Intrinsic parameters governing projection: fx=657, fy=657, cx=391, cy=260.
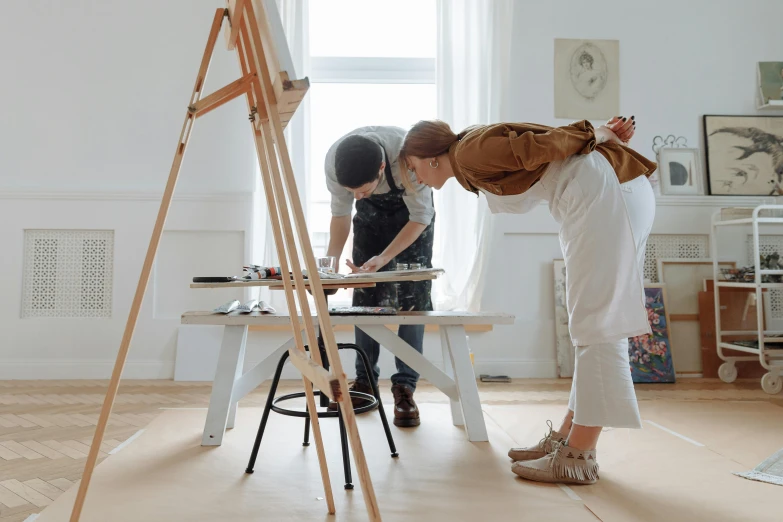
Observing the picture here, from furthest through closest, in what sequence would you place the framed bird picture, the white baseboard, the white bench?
the framed bird picture
the white baseboard
the white bench

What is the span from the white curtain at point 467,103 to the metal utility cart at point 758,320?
51.0 inches

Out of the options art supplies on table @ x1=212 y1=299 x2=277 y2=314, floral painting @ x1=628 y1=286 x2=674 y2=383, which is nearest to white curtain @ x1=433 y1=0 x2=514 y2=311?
floral painting @ x1=628 y1=286 x2=674 y2=383

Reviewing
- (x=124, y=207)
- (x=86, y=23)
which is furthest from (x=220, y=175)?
(x=86, y=23)

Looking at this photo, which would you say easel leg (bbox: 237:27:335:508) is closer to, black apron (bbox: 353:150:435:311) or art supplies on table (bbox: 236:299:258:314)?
art supplies on table (bbox: 236:299:258:314)

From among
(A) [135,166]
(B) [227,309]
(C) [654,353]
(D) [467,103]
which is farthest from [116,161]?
(C) [654,353]

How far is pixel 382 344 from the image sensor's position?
2.16 meters

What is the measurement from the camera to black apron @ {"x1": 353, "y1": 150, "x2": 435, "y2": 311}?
2637 millimetres

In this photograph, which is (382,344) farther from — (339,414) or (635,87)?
(635,87)

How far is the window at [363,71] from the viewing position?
12.6ft

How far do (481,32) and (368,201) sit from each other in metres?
1.62

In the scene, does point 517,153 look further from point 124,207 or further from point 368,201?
point 124,207

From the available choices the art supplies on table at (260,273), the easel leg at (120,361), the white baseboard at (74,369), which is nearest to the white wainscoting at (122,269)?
the white baseboard at (74,369)

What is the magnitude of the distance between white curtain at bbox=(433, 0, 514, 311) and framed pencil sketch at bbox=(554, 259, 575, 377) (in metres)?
0.45

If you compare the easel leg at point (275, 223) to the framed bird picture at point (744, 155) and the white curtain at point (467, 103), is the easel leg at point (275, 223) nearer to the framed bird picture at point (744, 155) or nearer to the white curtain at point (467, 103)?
the white curtain at point (467, 103)
